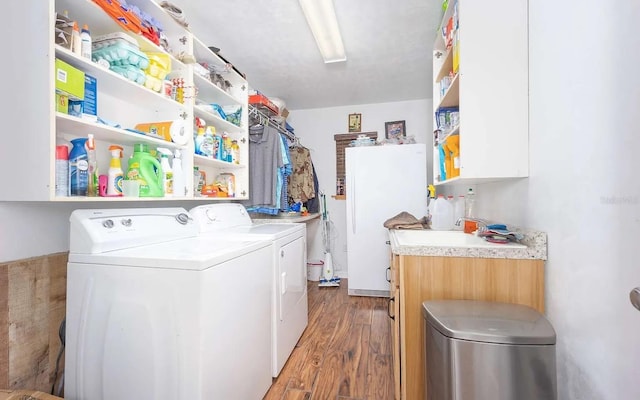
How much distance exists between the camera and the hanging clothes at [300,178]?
3230mm

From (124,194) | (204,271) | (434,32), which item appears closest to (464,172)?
(204,271)

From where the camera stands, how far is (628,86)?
70cm

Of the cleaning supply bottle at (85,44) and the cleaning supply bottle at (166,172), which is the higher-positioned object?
the cleaning supply bottle at (85,44)

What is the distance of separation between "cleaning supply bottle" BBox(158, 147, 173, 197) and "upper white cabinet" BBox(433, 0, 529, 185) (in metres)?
1.58

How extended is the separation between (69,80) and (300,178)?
243 cm

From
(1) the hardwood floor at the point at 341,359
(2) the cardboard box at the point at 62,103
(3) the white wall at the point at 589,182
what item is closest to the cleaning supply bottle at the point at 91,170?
(2) the cardboard box at the point at 62,103

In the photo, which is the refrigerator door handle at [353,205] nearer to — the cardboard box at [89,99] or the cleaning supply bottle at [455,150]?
the cleaning supply bottle at [455,150]

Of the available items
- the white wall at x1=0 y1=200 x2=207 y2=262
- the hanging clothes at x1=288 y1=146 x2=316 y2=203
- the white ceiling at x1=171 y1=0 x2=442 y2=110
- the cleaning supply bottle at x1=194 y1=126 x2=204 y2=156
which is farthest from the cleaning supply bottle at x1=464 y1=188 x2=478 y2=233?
the white wall at x1=0 y1=200 x2=207 y2=262

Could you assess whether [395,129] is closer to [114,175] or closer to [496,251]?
[496,251]

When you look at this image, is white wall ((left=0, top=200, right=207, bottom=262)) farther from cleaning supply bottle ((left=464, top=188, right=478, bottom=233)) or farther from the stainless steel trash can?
cleaning supply bottle ((left=464, top=188, right=478, bottom=233))

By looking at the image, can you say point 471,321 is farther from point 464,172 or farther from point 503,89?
point 503,89

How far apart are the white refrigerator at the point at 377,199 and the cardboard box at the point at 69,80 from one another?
92.9 inches

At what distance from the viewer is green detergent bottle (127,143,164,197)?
53.2 inches

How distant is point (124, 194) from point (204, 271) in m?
0.70
